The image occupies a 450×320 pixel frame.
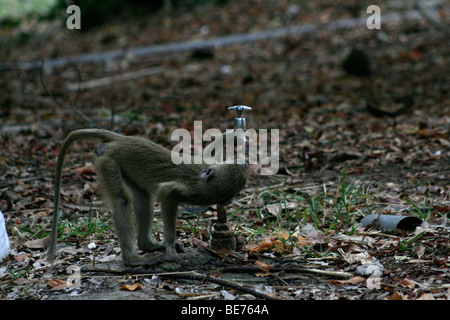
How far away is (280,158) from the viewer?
7527 mm

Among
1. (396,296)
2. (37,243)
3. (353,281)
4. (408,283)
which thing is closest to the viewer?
(396,296)

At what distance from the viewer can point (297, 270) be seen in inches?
165

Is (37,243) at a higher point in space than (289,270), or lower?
higher

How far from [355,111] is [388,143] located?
2251 mm

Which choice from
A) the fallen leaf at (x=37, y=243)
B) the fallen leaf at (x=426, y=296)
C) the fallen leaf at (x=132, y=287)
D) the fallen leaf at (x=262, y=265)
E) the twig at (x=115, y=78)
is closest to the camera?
the fallen leaf at (x=426, y=296)

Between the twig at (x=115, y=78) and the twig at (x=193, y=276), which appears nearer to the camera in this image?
the twig at (x=193, y=276)

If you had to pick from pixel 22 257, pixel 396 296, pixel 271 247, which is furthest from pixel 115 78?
pixel 396 296

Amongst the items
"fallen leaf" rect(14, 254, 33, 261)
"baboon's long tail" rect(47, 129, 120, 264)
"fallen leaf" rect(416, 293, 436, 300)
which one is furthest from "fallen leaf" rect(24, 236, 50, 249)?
"fallen leaf" rect(416, 293, 436, 300)

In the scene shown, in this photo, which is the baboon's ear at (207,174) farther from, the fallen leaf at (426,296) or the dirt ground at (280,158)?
the fallen leaf at (426,296)

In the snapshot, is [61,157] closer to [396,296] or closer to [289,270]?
[289,270]

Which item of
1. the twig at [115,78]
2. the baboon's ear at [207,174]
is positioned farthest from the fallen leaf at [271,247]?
the twig at [115,78]

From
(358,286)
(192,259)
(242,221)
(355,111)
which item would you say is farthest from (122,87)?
(358,286)

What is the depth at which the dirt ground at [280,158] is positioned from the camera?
13.5 ft

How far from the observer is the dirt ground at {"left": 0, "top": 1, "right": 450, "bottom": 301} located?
4125 millimetres
